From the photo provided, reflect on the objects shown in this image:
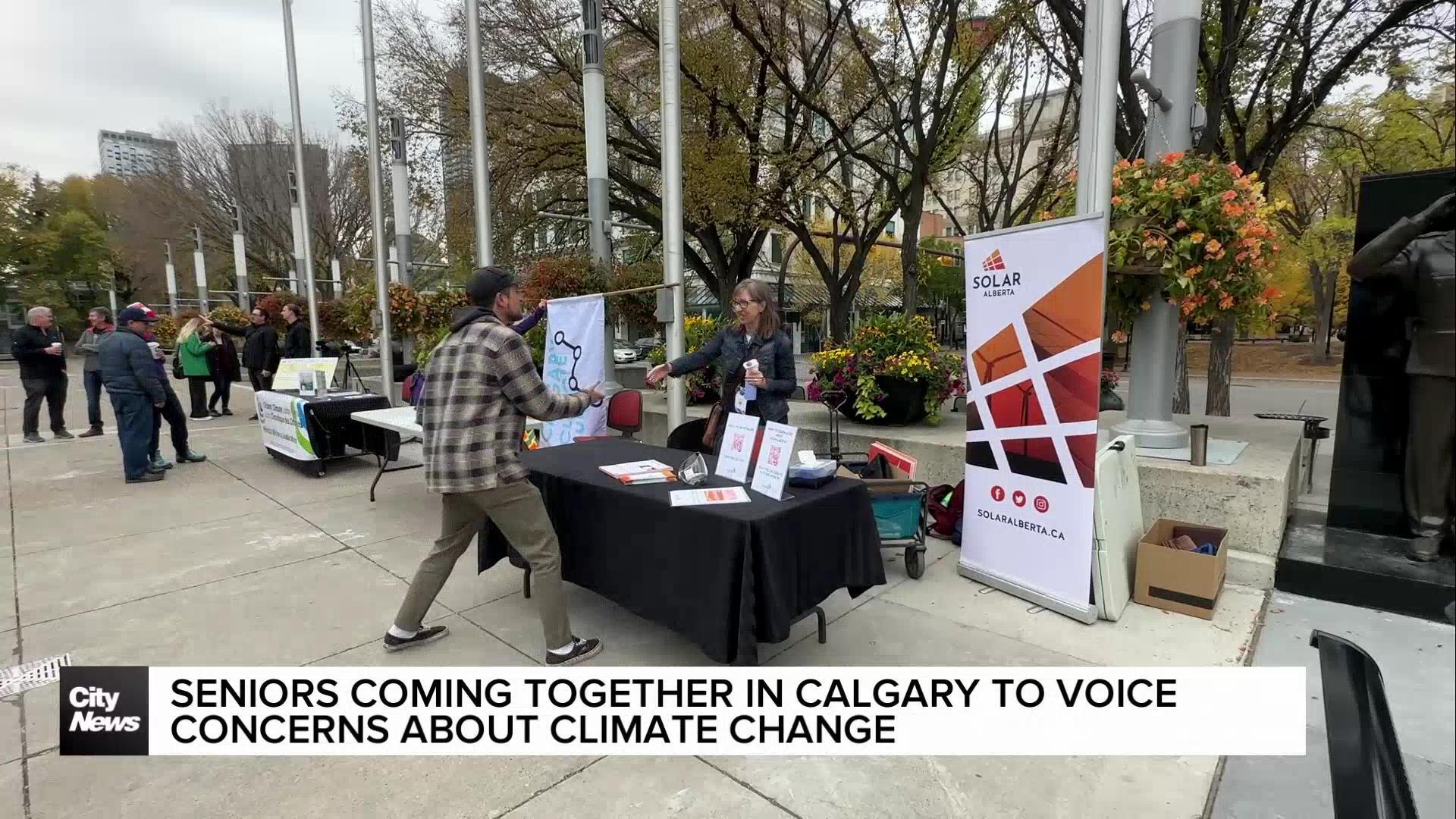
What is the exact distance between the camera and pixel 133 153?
3316 centimetres

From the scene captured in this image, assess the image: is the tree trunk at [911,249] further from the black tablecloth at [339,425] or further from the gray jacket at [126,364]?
the gray jacket at [126,364]

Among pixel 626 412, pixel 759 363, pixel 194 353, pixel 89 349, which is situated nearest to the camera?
pixel 759 363

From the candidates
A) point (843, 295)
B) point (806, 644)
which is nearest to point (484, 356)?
point (806, 644)

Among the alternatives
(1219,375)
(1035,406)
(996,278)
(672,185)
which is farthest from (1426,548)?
(1219,375)

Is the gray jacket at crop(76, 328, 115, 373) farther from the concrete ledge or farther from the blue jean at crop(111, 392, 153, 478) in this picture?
the concrete ledge

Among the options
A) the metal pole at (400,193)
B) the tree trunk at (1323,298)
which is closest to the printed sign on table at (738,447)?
the metal pole at (400,193)

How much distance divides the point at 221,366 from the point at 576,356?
358 inches

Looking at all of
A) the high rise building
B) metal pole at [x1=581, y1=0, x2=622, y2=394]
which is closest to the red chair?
metal pole at [x1=581, y1=0, x2=622, y2=394]

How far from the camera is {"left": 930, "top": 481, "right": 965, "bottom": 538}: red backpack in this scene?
530 centimetres

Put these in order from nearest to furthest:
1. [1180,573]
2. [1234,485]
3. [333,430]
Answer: [1180,573]
[1234,485]
[333,430]

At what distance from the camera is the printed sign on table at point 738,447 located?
11.6 feet

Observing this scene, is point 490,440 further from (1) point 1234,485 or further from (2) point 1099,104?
(1) point 1234,485

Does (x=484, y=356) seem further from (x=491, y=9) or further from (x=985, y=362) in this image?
(x=491, y=9)

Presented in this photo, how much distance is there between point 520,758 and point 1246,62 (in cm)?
1132
